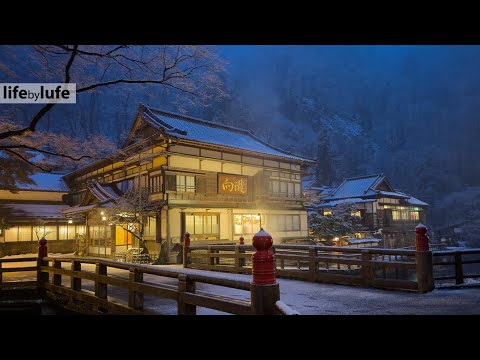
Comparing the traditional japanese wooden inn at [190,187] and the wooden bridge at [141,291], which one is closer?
the wooden bridge at [141,291]

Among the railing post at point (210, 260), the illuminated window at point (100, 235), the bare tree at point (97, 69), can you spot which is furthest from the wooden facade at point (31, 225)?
the bare tree at point (97, 69)

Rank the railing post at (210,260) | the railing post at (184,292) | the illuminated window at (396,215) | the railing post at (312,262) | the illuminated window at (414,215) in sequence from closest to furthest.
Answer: the railing post at (184,292), the railing post at (312,262), the railing post at (210,260), the illuminated window at (396,215), the illuminated window at (414,215)

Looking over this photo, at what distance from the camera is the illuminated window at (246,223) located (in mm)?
15914

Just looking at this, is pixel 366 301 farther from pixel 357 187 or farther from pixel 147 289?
pixel 357 187

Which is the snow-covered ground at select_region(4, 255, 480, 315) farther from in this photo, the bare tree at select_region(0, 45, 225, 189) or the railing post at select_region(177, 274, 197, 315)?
the bare tree at select_region(0, 45, 225, 189)

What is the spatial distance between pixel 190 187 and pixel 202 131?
3483mm

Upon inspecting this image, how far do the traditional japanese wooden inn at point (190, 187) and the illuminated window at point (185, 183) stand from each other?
4cm

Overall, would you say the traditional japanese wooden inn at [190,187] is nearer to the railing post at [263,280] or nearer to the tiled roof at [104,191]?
the tiled roof at [104,191]

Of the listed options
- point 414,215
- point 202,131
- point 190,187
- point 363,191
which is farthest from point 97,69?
point 414,215

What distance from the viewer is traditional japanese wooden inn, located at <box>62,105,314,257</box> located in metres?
13.7
